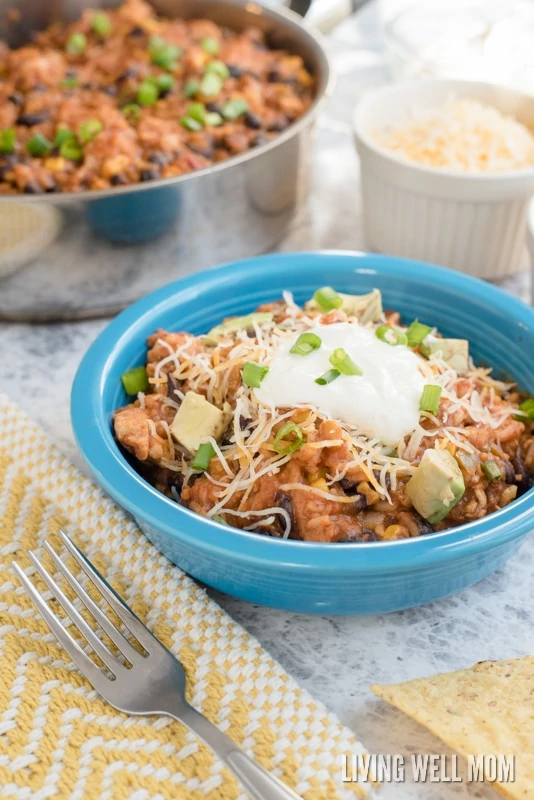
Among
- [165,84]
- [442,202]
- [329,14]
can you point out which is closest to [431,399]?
[442,202]

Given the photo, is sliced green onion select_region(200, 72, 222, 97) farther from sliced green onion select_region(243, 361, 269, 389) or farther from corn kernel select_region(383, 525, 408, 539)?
corn kernel select_region(383, 525, 408, 539)

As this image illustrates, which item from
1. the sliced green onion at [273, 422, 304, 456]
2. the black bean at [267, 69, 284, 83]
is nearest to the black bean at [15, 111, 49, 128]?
the black bean at [267, 69, 284, 83]

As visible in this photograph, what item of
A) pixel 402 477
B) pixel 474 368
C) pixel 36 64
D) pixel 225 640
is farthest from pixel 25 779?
pixel 36 64

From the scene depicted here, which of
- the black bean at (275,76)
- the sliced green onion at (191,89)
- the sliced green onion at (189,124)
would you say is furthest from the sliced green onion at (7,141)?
the black bean at (275,76)

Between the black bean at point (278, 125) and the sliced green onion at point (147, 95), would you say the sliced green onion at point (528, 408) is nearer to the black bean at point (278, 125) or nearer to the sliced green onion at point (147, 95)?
the black bean at point (278, 125)

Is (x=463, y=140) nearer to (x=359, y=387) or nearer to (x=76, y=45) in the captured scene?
(x=359, y=387)
